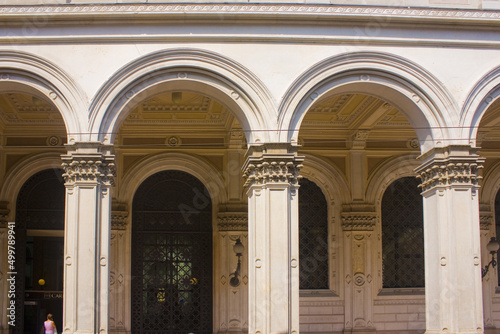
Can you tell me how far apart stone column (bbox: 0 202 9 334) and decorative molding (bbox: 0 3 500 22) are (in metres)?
5.80

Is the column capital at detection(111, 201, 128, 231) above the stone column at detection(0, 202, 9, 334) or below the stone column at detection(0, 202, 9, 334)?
above

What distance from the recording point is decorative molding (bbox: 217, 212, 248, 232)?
18406mm

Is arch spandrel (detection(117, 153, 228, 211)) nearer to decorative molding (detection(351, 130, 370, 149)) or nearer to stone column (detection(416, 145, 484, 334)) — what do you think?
decorative molding (detection(351, 130, 370, 149))

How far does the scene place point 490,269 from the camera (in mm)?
19344

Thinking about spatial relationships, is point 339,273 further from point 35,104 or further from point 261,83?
point 35,104

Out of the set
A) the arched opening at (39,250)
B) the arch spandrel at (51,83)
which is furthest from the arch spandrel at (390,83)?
the arched opening at (39,250)

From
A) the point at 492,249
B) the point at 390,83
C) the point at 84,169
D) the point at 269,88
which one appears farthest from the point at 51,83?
the point at 492,249

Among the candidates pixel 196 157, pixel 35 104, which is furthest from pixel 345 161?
pixel 35 104

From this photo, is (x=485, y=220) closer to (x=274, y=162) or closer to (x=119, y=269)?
(x=274, y=162)

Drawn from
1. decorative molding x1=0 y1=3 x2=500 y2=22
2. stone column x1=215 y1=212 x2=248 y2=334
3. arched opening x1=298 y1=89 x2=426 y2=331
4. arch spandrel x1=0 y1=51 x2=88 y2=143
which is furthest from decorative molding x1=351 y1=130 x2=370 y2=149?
arch spandrel x1=0 y1=51 x2=88 y2=143

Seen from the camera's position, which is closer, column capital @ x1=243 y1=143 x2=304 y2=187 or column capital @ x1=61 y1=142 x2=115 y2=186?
column capital @ x1=61 y1=142 x2=115 y2=186

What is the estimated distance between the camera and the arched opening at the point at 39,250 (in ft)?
60.1

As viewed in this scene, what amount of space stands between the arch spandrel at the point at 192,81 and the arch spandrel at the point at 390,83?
72 centimetres

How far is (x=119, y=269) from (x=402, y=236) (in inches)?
278
